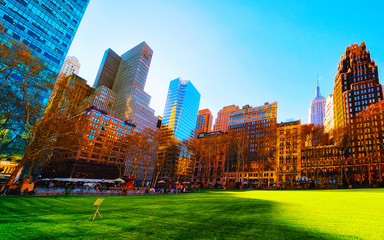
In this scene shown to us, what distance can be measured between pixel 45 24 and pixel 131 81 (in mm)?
76442

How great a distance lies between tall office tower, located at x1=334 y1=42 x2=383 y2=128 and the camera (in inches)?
4134

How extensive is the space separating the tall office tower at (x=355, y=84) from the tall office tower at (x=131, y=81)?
121253 mm

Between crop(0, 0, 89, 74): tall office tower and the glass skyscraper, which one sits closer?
the glass skyscraper

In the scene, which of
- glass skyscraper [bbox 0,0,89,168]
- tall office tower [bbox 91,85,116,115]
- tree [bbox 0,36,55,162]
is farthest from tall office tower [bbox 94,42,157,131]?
tree [bbox 0,36,55,162]

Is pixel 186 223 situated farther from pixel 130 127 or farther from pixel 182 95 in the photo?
pixel 182 95

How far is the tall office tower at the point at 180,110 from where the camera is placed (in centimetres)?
17012

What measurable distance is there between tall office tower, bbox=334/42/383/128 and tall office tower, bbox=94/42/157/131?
398ft

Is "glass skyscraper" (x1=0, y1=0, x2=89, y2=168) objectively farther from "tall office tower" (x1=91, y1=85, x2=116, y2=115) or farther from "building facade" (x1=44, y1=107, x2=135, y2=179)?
"tall office tower" (x1=91, y1=85, x2=116, y2=115)

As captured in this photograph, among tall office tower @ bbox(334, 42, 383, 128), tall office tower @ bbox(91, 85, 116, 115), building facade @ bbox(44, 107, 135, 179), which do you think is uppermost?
tall office tower @ bbox(334, 42, 383, 128)

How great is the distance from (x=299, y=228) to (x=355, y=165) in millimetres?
107820

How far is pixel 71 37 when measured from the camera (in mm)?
89562

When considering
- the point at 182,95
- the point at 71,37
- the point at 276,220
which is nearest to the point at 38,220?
the point at 276,220

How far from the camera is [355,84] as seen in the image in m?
112

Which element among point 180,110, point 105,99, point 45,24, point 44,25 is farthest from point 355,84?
point 105,99
